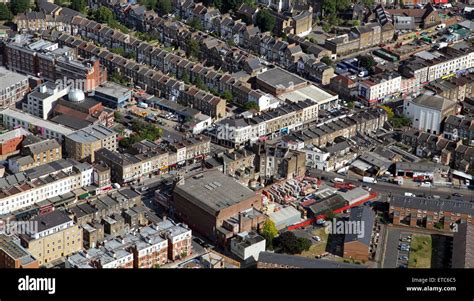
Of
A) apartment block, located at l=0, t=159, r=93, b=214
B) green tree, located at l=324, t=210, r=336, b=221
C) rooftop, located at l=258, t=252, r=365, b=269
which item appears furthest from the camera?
green tree, located at l=324, t=210, r=336, b=221

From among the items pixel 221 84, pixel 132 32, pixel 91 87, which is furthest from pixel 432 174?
pixel 132 32

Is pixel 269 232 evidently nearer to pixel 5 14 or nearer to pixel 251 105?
pixel 251 105

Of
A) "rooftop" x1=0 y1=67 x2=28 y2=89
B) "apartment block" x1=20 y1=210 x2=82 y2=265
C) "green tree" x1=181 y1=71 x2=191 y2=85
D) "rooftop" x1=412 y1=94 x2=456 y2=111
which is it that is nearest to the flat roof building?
"apartment block" x1=20 y1=210 x2=82 y2=265

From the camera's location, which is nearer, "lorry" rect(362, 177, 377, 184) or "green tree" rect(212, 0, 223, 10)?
"lorry" rect(362, 177, 377, 184)

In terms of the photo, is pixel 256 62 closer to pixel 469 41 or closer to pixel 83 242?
pixel 469 41

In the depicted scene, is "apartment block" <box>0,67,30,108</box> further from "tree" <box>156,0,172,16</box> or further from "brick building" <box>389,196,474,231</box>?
"brick building" <box>389,196,474,231</box>
